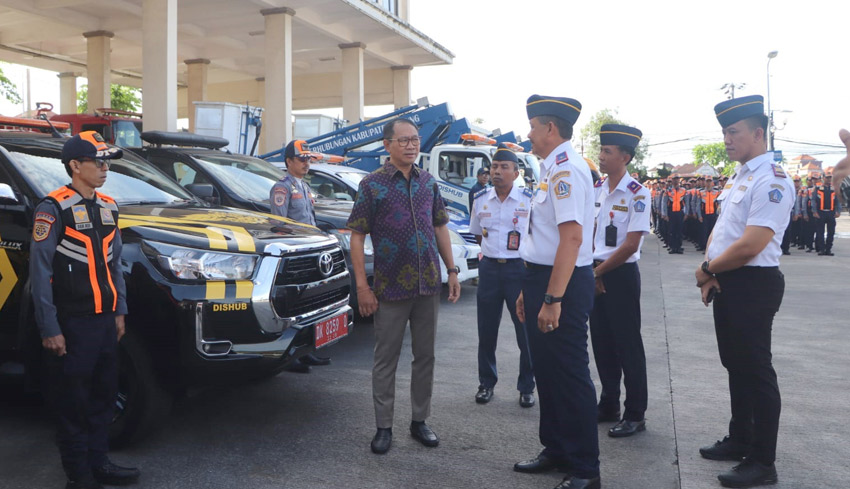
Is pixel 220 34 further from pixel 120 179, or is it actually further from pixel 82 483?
pixel 82 483

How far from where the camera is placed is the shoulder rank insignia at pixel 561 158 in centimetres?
325

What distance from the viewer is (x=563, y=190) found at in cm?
318

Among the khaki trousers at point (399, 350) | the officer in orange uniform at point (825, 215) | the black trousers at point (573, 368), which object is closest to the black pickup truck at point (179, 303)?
the khaki trousers at point (399, 350)

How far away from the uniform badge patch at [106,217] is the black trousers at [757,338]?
9.97 feet

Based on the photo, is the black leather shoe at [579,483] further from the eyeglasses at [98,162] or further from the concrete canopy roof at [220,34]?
the concrete canopy roof at [220,34]

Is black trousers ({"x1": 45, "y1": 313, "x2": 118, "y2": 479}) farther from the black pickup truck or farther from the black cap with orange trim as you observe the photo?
the black cap with orange trim

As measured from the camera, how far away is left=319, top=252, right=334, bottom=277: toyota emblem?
4.21 m

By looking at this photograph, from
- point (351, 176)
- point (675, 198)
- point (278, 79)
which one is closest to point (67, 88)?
point (278, 79)

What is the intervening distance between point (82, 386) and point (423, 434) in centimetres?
183

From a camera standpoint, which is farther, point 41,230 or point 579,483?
point 579,483

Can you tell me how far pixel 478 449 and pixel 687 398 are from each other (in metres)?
1.81

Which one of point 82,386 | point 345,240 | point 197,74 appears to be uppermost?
point 197,74

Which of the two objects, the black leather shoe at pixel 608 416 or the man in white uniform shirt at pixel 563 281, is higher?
the man in white uniform shirt at pixel 563 281

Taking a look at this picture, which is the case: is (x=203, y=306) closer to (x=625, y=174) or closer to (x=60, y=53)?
(x=625, y=174)
